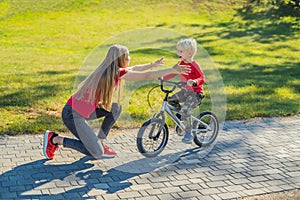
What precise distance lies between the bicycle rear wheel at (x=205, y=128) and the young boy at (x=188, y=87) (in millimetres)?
107

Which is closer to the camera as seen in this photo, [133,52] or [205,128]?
[205,128]

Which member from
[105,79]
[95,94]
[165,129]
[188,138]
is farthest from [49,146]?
[188,138]

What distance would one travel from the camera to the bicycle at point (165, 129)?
6.07m

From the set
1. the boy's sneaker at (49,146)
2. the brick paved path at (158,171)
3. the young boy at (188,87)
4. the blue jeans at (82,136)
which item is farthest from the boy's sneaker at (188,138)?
the boy's sneaker at (49,146)

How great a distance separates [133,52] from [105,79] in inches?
411

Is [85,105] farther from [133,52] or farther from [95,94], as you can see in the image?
[133,52]

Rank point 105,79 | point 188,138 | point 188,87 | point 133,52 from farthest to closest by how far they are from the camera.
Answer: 1. point 133,52
2. point 188,138
3. point 188,87
4. point 105,79

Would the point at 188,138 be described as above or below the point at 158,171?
above

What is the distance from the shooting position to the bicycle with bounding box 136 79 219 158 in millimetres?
6070

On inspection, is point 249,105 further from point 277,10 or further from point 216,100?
point 277,10

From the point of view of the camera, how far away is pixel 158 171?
5.78 meters

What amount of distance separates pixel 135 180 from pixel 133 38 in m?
2.58

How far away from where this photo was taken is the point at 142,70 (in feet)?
20.2

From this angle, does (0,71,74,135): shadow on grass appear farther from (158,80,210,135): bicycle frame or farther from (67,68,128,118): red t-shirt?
(158,80,210,135): bicycle frame
